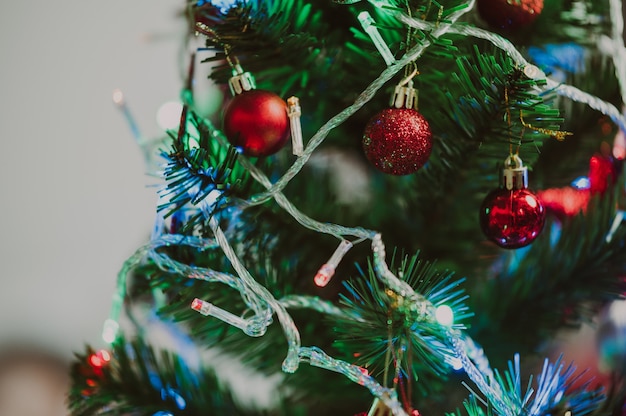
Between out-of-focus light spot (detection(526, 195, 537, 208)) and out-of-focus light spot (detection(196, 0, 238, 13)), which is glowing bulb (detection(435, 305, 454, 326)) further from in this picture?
out-of-focus light spot (detection(196, 0, 238, 13))

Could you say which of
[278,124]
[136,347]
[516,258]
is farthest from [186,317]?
[516,258]

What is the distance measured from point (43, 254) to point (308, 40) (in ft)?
1.43

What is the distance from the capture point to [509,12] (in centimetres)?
45

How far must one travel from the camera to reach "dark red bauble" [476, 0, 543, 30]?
1.46ft

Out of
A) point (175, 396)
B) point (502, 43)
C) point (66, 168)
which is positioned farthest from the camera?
point (66, 168)

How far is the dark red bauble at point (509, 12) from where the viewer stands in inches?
17.5

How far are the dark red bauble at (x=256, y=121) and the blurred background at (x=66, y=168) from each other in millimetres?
301

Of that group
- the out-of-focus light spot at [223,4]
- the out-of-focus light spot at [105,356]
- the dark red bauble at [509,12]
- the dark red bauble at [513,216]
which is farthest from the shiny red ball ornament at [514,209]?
the out-of-focus light spot at [105,356]

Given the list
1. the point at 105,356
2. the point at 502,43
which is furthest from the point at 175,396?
the point at 502,43

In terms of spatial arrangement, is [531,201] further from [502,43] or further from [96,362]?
[96,362]

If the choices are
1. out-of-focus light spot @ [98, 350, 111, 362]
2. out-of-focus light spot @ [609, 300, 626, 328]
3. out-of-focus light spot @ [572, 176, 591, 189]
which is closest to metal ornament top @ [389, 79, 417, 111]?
out-of-focus light spot @ [572, 176, 591, 189]

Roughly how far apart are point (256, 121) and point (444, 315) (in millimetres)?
180

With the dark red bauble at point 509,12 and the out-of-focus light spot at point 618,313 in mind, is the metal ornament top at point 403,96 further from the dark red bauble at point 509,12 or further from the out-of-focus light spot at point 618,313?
the out-of-focus light spot at point 618,313

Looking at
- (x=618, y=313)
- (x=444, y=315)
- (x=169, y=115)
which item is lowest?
(x=618, y=313)
